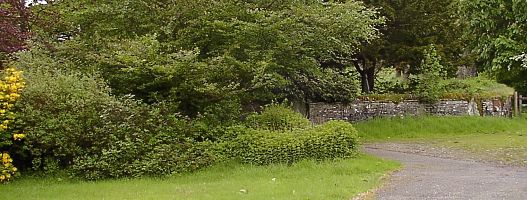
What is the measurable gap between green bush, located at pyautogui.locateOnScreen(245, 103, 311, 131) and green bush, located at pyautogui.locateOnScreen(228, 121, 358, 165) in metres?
0.97

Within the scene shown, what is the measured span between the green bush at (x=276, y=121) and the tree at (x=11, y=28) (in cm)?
570

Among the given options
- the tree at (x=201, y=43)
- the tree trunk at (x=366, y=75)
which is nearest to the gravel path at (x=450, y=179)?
the tree at (x=201, y=43)

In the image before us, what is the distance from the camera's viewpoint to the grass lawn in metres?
20.5

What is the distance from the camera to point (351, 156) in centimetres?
1471

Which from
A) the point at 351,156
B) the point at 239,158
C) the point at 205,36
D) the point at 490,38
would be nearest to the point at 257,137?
A: the point at 239,158

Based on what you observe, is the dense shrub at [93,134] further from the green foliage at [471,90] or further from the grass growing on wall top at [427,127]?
the green foliage at [471,90]

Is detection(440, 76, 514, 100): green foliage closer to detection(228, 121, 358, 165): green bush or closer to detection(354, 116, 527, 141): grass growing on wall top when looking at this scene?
detection(354, 116, 527, 141): grass growing on wall top

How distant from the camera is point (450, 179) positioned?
1195cm

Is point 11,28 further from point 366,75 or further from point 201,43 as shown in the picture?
point 366,75

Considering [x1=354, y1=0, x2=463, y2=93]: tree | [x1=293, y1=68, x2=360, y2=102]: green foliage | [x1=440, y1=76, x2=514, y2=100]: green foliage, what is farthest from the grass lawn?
[x1=354, y1=0, x2=463, y2=93]: tree

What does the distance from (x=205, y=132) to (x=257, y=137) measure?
54.1 inches

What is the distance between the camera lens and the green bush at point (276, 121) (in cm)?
1584

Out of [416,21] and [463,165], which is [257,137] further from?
[416,21]

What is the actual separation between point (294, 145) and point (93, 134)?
4.34m
